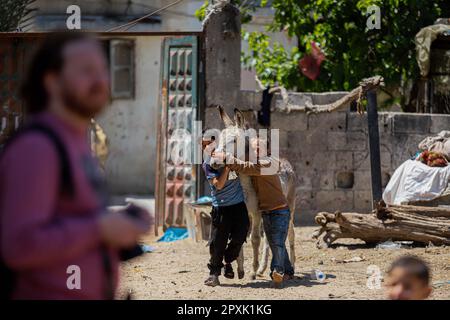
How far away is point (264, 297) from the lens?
7.34 metres

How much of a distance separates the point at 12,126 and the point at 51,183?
10.7 metres

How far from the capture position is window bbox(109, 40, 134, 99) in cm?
2042

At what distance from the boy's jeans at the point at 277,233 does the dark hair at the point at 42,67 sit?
207 inches

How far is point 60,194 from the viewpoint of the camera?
266 centimetres

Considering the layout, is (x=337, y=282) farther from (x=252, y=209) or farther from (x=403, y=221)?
(x=403, y=221)

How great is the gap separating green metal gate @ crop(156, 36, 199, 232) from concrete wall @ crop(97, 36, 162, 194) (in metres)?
7.30

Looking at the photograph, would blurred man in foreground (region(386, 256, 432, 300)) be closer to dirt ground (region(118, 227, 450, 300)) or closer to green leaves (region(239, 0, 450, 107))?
dirt ground (region(118, 227, 450, 300))

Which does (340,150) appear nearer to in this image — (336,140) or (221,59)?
(336,140)

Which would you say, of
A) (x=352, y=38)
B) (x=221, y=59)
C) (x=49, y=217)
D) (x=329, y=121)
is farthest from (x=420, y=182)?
(x=49, y=217)

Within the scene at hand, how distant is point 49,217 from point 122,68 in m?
18.2

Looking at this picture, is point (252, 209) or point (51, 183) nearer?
point (51, 183)

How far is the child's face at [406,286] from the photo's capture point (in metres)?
3.91

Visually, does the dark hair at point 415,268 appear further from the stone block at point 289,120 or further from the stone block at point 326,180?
the stone block at point 326,180
